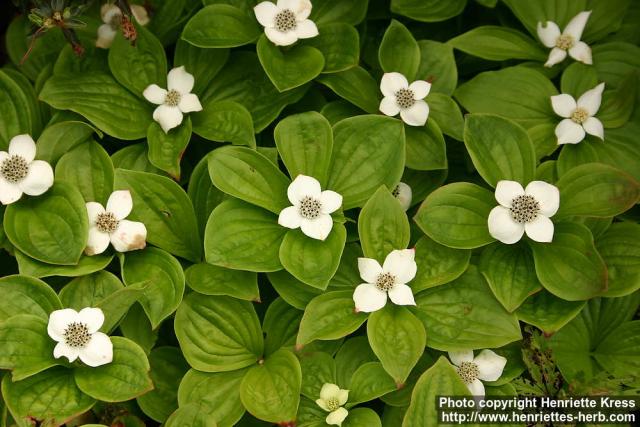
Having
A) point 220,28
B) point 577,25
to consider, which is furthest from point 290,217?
point 577,25

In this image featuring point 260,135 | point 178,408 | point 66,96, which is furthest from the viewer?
point 260,135

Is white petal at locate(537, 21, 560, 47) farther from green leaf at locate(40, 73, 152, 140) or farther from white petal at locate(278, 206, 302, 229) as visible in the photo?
green leaf at locate(40, 73, 152, 140)

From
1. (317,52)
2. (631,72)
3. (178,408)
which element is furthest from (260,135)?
(631,72)

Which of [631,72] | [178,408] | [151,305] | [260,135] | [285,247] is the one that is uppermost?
[631,72]

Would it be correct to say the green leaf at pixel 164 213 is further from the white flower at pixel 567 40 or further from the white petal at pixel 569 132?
the white flower at pixel 567 40

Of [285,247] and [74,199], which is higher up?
[74,199]

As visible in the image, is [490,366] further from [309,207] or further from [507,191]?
[309,207]

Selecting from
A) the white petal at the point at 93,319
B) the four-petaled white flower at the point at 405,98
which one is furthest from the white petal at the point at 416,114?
the white petal at the point at 93,319

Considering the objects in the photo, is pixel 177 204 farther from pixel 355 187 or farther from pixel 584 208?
pixel 584 208
